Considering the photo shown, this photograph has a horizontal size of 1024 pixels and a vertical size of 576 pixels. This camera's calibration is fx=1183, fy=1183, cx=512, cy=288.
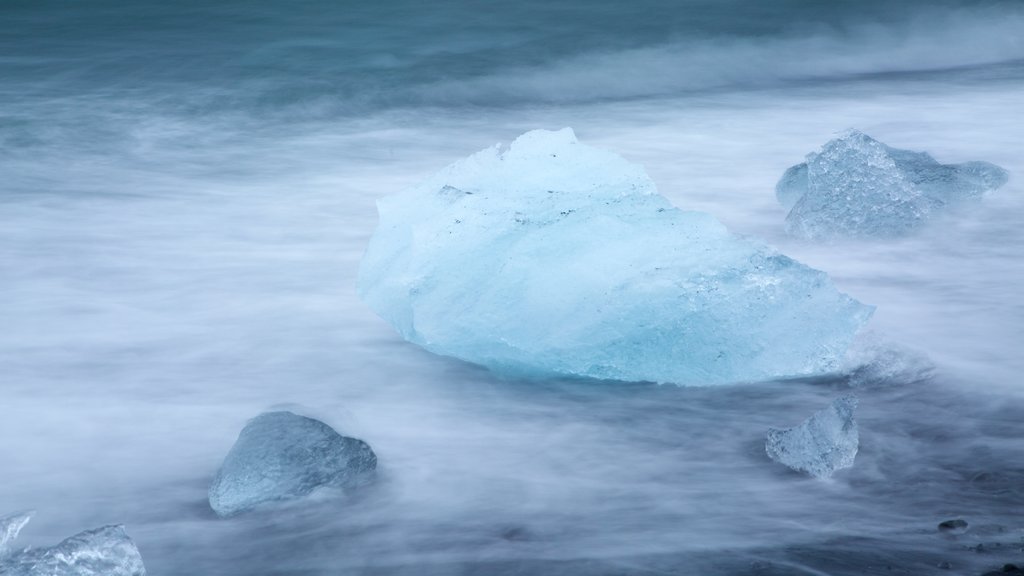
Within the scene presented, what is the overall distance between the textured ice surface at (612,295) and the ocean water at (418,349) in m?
0.08

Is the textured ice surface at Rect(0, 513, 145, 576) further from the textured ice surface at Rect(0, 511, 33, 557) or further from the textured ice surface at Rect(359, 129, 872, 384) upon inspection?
the textured ice surface at Rect(359, 129, 872, 384)

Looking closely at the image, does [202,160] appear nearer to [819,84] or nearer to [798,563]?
[819,84]

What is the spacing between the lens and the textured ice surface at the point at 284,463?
225cm

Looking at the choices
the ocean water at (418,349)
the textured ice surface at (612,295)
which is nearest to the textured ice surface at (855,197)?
the ocean water at (418,349)

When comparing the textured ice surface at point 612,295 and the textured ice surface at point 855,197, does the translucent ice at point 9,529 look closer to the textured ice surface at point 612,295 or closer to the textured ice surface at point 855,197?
the textured ice surface at point 612,295

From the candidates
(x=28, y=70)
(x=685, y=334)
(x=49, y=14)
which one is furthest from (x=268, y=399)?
(x=49, y=14)

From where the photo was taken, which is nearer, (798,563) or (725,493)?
(798,563)

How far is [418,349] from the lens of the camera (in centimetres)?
317

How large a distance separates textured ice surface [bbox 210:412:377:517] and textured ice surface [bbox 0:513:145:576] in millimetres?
292

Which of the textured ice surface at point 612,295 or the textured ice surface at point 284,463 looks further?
the textured ice surface at point 612,295

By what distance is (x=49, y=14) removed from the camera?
30.5 ft

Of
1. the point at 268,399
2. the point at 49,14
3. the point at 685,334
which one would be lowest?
the point at 268,399

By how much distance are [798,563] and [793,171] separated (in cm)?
285

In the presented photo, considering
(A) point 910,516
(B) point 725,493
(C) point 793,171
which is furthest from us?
(C) point 793,171
